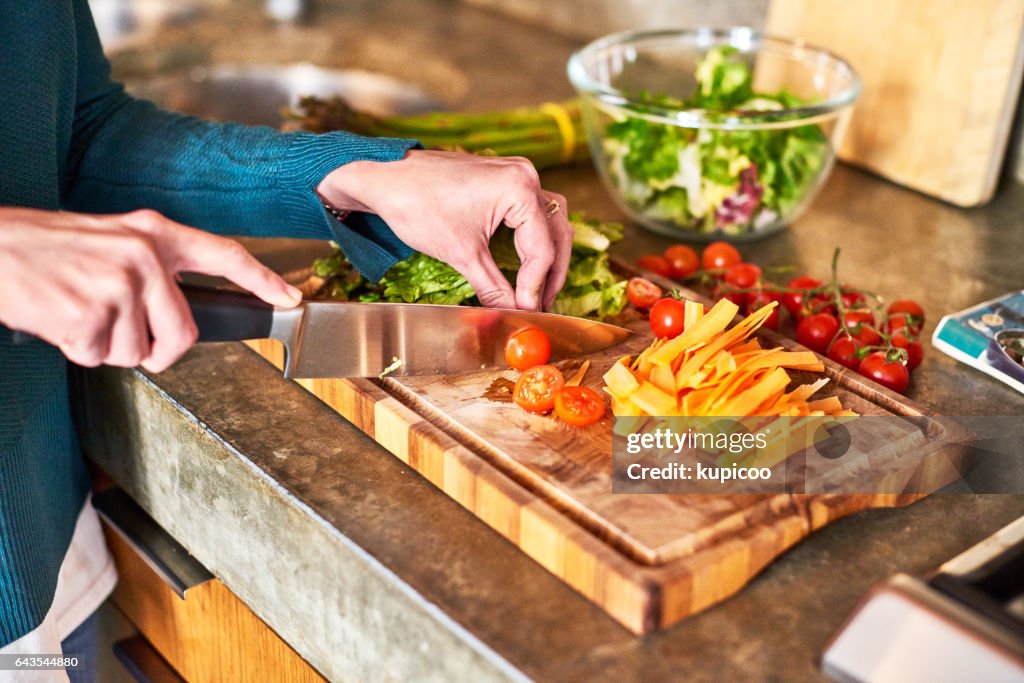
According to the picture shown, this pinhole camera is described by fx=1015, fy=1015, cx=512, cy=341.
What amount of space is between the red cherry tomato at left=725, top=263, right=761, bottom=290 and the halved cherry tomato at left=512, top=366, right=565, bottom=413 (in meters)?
0.47

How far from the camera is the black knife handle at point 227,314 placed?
43.2 inches

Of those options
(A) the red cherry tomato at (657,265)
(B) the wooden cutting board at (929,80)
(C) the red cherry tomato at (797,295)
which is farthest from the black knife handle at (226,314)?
(B) the wooden cutting board at (929,80)

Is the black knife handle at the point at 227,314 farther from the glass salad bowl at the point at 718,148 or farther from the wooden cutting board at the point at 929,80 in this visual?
the wooden cutting board at the point at 929,80

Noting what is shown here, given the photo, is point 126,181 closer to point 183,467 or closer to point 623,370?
point 183,467

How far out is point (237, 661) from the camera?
1442mm

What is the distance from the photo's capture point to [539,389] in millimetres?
1199

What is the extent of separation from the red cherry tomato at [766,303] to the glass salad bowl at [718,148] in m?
0.26

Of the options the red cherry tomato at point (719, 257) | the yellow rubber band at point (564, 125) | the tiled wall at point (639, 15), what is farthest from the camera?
the tiled wall at point (639, 15)

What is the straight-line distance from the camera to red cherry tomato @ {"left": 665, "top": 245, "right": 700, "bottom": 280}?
163 cm

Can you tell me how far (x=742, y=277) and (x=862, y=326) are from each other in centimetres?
21

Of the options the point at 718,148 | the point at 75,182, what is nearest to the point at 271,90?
the point at 75,182

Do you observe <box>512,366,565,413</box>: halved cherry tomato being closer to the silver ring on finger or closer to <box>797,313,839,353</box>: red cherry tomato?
the silver ring on finger

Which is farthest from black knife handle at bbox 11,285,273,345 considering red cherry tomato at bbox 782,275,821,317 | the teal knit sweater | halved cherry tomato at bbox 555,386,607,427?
red cherry tomato at bbox 782,275,821,317

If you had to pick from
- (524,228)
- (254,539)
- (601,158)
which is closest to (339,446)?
(254,539)
